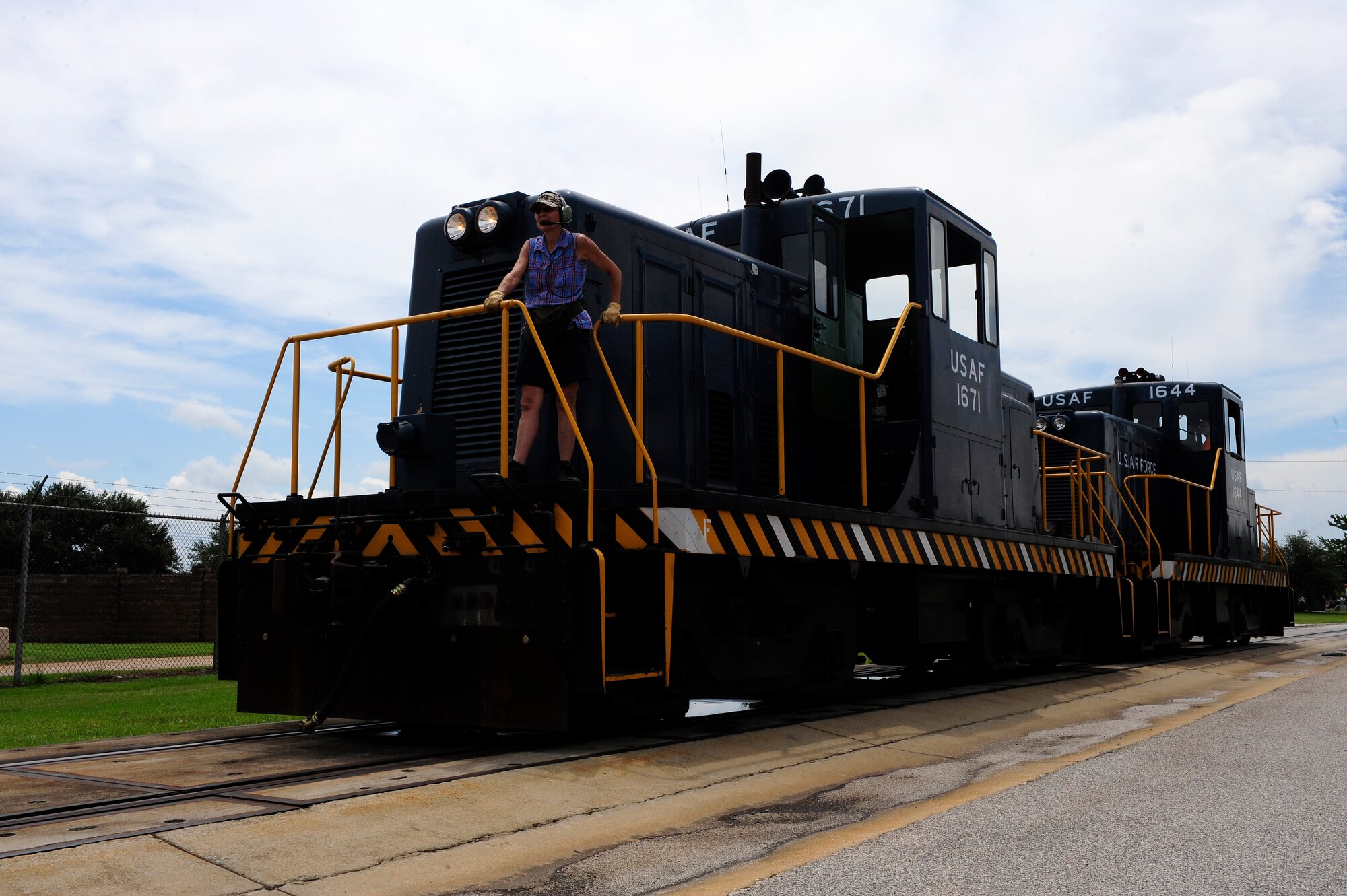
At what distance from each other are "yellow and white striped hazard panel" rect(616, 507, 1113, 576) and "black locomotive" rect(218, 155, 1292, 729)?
2 cm

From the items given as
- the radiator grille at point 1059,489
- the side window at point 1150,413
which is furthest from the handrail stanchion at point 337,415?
the side window at point 1150,413

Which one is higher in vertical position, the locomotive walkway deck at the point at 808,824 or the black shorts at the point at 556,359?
the black shorts at the point at 556,359

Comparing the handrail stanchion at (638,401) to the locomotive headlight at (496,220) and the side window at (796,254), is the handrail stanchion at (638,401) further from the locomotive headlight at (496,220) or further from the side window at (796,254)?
the side window at (796,254)

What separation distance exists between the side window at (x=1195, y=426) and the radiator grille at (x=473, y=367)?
43.3 ft

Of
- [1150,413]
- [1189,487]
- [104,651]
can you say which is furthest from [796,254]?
[104,651]

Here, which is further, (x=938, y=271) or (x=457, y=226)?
(x=938, y=271)

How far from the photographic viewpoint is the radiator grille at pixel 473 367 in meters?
6.58

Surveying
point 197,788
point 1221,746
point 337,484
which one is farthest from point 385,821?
point 1221,746

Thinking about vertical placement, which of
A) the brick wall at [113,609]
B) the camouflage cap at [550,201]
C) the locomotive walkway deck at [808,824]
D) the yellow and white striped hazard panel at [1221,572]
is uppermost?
the camouflage cap at [550,201]

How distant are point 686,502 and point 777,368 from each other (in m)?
1.66

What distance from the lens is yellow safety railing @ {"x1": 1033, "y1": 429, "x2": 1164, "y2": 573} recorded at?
11281 mm

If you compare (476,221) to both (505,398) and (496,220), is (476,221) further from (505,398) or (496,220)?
(505,398)

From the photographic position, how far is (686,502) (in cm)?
587

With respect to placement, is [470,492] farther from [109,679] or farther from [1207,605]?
[1207,605]
